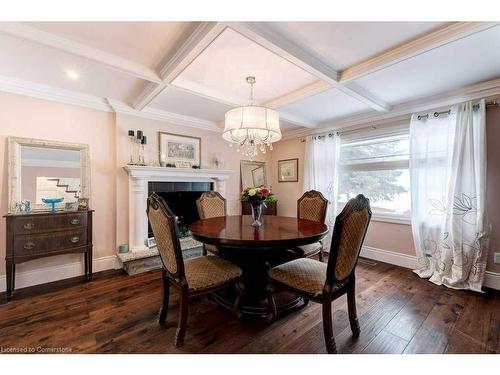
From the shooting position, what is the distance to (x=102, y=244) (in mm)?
2891

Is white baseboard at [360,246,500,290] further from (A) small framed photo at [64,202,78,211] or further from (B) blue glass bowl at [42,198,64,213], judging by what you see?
(B) blue glass bowl at [42,198,64,213]

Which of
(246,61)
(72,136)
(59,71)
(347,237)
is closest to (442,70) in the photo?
(246,61)

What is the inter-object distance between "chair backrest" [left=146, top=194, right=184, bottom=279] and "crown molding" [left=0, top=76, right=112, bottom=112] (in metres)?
2.05

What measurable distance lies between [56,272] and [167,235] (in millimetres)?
2132

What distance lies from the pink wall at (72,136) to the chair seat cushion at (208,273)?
1.75m

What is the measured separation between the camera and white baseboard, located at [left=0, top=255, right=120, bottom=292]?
7.81ft

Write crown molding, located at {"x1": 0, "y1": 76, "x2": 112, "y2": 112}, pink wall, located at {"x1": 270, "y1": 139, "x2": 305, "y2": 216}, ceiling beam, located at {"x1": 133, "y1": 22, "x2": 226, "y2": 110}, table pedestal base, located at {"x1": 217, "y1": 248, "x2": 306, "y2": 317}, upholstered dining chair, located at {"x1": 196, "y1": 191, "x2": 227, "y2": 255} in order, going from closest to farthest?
ceiling beam, located at {"x1": 133, "y1": 22, "x2": 226, "y2": 110}
table pedestal base, located at {"x1": 217, "y1": 248, "x2": 306, "y2": 317}
crown molding, located at {"x1": 0, "y1": 76, "x2": 112, "y2": 112}
upholstered dining chair, located at {"x1": 196, "y1": 191, "x2": 227, "y2": 255}
pink wall, located at {"x1": 270, "y1": 139, "x2": 305, "y2": 216}

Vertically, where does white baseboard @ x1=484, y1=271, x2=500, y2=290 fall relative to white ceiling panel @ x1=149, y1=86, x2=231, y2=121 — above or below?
below

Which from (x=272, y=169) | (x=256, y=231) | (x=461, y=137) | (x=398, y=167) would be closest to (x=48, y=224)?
(x=256, y=231)

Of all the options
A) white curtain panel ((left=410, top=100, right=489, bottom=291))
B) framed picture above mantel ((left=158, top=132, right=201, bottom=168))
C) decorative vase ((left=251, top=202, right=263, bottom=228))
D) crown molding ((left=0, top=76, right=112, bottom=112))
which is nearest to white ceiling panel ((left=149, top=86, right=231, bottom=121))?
framed picture above mantel ((left=158, top=132, right=201, bottom=168))

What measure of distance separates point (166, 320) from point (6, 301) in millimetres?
1684

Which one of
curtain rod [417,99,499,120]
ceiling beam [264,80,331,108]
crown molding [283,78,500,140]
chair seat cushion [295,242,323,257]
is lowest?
chair seat cushion [295,242,323,257]

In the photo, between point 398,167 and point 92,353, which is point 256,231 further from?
point 398,167

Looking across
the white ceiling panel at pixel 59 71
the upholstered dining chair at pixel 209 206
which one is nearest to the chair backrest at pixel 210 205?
the upholstered dining chair at pixel 209 206
